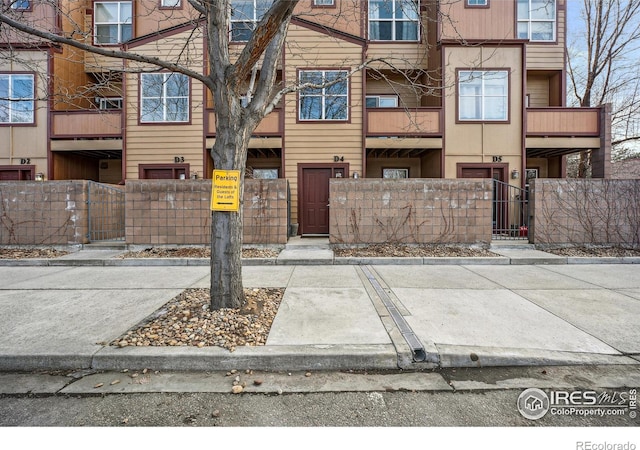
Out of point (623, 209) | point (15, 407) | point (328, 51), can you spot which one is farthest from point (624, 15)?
point (15, 407)

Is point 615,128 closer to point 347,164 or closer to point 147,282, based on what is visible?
point 347,164

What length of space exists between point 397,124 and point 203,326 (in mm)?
10172

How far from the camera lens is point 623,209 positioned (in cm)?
866

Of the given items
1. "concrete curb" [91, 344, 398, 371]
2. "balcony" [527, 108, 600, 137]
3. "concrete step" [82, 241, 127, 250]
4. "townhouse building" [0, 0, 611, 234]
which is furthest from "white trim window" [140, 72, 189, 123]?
"balcony" [527, 108, 600, 137]

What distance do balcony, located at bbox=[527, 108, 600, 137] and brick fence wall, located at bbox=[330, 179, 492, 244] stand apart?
530 cm

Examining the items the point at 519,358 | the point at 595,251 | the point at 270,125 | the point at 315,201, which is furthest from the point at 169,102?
the point at 595,251

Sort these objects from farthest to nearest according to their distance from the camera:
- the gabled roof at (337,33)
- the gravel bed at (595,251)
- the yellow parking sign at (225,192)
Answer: the gabled roof at (337,33) → the gravel bed at (595,251) → the yellow parking sign at (225,192)

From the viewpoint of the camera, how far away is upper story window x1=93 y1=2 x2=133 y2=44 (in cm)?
1308

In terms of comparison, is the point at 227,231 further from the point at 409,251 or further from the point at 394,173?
the point at 394,173

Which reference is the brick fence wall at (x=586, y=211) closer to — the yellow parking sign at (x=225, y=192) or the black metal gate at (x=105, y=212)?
the yellow parking sign at (x=225, y=192)

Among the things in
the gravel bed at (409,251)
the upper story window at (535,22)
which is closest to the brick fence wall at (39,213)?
the gravel bed at (409,251)

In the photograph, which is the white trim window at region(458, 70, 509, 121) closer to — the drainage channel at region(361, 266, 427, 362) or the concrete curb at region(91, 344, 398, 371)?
the drainage channel at region(361, 266, 427, 362)

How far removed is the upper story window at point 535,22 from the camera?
1298 cm

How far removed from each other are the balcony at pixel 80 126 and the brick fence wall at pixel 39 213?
3.79 metres
